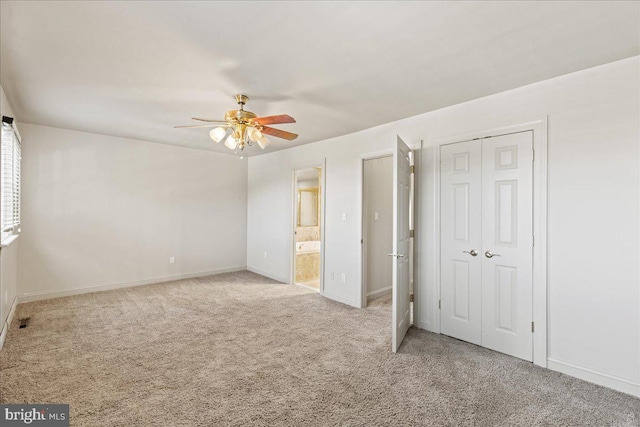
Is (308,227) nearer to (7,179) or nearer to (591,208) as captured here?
(7,179)

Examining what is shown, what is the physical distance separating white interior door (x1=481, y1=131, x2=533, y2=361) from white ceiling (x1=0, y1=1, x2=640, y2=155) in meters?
0.63

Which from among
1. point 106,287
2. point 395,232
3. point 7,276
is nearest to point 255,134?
point 395,232

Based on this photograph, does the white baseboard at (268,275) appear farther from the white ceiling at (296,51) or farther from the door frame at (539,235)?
the door frame at (539,235)

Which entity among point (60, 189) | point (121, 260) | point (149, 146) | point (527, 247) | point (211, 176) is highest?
point (149, 146)

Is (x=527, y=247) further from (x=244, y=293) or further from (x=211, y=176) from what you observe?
(x=211, y=176)

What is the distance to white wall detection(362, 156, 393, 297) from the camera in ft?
15.1

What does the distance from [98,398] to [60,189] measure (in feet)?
11.9

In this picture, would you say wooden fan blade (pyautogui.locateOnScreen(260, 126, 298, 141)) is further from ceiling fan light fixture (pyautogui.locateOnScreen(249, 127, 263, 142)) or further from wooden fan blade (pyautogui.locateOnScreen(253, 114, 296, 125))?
→ wooden fan blade (pyautogui.locateOnScreen(253, 114, 296, 125))

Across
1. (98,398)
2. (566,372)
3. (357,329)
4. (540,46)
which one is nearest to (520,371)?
(566,372)

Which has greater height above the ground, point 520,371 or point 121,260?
point 121,260

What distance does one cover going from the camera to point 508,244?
2.93 metres

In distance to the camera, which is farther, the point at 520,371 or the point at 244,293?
the point at 244,293

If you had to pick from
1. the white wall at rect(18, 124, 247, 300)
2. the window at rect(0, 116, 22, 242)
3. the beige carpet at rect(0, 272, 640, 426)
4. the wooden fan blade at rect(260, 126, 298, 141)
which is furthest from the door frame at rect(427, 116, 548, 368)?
the white wall at rect(18, 124, 247, 300)

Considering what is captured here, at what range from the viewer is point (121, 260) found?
5.12 m
